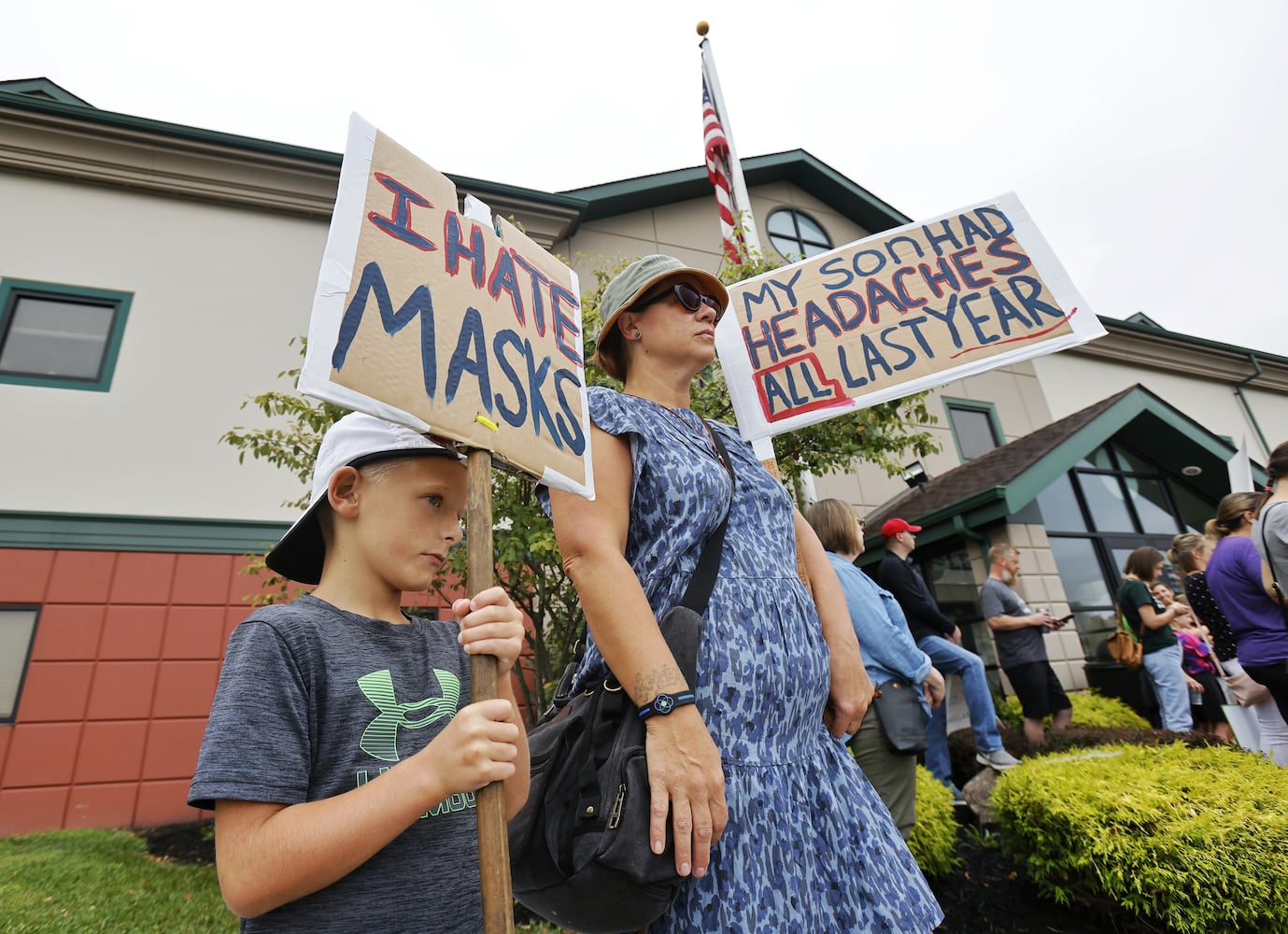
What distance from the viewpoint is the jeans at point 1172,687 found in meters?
6.35

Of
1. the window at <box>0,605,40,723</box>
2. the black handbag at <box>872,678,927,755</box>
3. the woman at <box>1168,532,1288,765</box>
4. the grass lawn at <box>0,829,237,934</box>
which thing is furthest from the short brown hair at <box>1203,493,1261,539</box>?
the window at <box>0,605,40,723</box>

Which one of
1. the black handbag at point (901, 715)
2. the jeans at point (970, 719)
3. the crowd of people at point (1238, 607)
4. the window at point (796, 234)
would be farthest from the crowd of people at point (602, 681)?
the window at point (796, 234)

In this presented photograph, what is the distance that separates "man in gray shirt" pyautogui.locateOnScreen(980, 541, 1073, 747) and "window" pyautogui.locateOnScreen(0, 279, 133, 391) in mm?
9148

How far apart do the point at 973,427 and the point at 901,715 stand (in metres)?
10.3

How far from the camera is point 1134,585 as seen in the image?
6363 millimetres

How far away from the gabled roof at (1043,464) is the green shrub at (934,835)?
4633mm

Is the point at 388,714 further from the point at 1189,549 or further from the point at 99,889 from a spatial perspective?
the point at 1189,549

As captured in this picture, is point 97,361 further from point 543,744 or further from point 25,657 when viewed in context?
point 543,744

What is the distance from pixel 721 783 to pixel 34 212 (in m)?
9.80

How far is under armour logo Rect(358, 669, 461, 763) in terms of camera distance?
1171 mm

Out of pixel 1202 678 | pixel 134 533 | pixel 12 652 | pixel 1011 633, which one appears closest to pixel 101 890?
pixel 12 652

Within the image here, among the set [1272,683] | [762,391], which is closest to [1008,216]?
[762,391]

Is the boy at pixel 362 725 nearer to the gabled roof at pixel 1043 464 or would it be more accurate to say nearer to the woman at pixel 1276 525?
the woman at pixel 1276 525

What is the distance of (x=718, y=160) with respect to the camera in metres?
7.63
